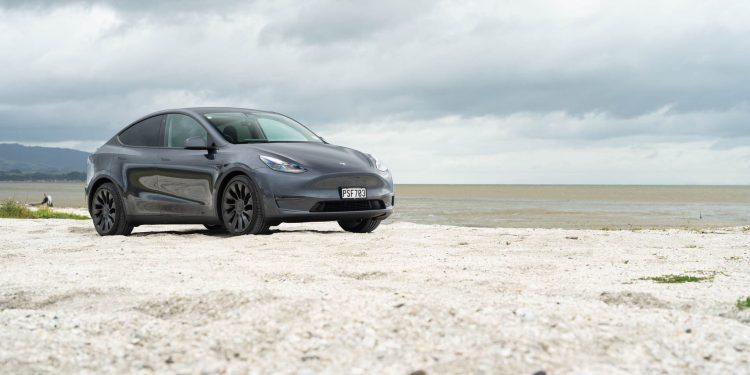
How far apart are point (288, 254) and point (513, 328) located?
154 inches

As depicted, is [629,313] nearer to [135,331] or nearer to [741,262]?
[135,331]

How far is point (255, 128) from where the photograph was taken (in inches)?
393

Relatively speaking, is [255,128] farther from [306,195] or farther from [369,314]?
[369,314]

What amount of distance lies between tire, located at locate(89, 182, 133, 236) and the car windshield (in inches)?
68.6

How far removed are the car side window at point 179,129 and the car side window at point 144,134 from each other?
152mm

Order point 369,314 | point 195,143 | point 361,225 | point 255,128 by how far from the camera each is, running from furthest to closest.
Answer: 1. point 361,225
2. point 255,128
3. point 195,143
4. point 369,314

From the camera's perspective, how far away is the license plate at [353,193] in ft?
30.1

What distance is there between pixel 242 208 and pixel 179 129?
5.51ft

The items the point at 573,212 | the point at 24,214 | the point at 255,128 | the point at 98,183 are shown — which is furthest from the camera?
the point at 573,212

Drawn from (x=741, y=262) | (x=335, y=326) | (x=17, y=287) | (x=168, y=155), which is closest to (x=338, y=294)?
(x=335, y=326)

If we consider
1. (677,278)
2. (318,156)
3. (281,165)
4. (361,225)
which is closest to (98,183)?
(281,165)

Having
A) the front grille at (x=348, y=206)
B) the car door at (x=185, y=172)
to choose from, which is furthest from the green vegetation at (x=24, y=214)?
the front grille at (x=348, y=206)

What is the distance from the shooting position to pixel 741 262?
690cm

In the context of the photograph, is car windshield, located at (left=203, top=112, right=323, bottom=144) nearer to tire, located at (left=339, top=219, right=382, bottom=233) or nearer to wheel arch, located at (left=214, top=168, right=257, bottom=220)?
wheel arch, located at (left=214, top=168, right=257, bottom=220)
